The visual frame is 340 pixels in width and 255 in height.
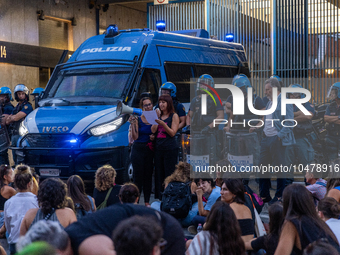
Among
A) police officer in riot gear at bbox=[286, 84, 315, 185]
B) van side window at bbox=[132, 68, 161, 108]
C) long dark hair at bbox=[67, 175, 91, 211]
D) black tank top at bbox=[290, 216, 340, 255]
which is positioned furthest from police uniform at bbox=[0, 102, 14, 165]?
black tank top at bbox=[290, 216, 340, 255]

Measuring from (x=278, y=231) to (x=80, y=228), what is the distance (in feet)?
6.74

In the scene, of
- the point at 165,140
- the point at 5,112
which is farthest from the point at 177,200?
the point at 5,112

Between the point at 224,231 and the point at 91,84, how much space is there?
6067 millimetres

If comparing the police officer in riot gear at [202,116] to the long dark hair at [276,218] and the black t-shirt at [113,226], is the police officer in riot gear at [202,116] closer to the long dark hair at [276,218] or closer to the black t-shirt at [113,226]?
the long dark hair at [276,218]

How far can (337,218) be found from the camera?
4.40 metres

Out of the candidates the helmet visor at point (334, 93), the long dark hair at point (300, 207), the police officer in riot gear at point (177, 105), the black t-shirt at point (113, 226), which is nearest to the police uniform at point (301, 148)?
the helmet visor at point (334, 93)

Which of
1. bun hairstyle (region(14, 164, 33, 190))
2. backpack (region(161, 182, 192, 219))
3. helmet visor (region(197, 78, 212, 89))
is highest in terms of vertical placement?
helmet visor (region(197, 78, 212, 89))

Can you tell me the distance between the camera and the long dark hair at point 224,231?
3.52m

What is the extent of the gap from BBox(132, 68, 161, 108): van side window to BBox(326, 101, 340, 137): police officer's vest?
3.07 meters

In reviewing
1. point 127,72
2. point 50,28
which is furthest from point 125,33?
point 50,28

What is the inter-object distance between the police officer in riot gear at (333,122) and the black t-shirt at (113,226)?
6111 millimetres

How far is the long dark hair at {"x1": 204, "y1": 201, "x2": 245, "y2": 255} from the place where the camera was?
3521mm

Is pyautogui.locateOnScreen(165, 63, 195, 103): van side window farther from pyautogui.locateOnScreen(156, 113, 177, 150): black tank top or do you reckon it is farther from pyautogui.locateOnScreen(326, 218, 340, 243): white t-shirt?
pyautogui.locateOnScreen(326, 218, 340, 243): white t-shirt

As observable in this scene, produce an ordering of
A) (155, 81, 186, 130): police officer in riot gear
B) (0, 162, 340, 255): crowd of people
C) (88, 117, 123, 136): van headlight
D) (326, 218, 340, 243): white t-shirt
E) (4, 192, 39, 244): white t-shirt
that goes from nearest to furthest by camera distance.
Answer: (0, 162, 340, 255): crowd of people, (326, 218, 340, 243): white t-shirt, (4, 192, 39, 244): white t-shirt, (155, 81, 186, 130): police officer in riot gear, (88, 117, 123, 136): van headlight
